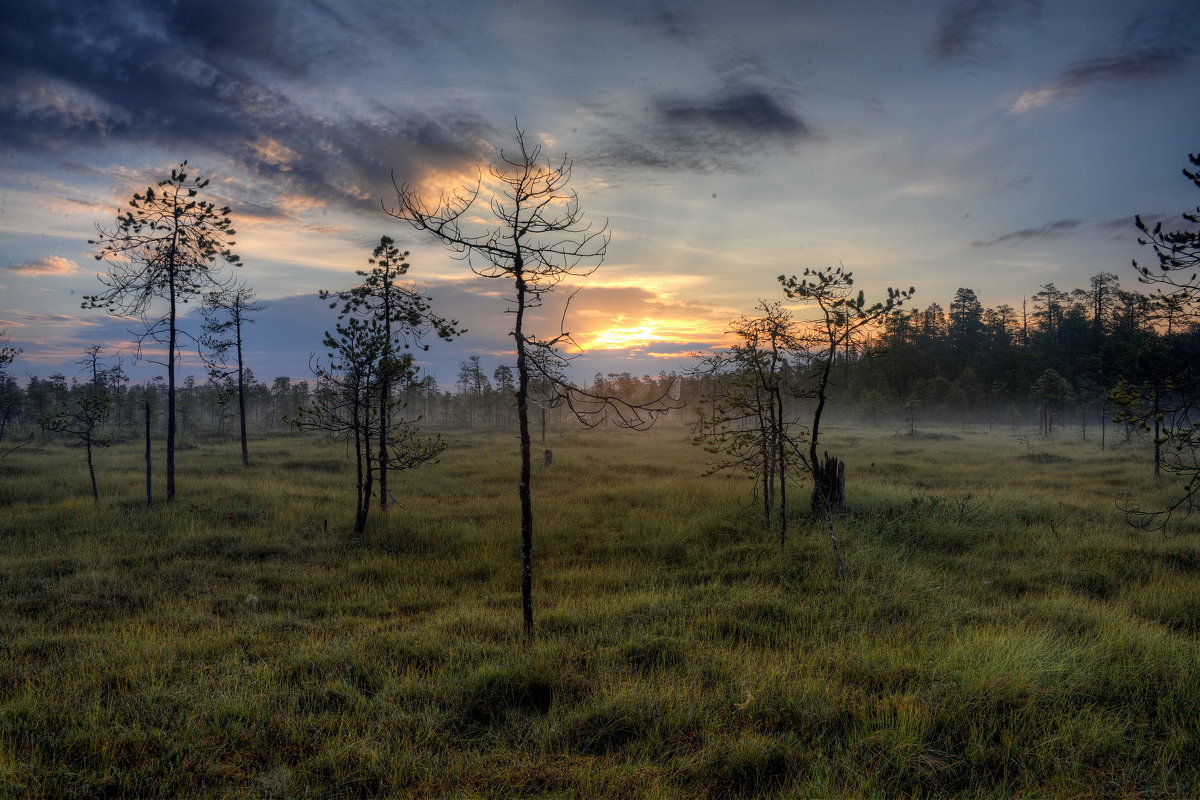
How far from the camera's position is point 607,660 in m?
5.98

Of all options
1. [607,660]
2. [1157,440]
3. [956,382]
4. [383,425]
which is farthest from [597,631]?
[956,382]

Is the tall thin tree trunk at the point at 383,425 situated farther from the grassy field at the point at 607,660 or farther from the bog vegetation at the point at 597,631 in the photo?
the grassy field at the point at 607,660

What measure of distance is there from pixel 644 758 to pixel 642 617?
3.22 metres

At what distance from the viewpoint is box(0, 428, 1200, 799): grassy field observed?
4.10m

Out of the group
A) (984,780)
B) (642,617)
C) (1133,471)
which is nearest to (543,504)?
(642,617)

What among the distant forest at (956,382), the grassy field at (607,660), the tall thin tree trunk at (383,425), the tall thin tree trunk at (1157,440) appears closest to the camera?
the grassy field at (607,660)

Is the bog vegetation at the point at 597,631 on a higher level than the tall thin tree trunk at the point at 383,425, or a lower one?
lower

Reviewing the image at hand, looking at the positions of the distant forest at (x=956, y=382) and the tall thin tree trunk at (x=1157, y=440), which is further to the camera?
the distant forest at (x=956, y=382)

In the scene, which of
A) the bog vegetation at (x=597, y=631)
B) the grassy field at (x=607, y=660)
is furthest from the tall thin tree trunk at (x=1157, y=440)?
the grassy field at (x=607, y=660)

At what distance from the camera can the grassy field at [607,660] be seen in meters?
4.10

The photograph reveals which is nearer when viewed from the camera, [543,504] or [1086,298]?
[543,504]

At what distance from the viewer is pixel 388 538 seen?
1319 cm

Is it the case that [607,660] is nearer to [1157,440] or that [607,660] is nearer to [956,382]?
[1157,440]

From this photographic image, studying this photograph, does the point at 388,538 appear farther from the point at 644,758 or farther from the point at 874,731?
the point at 874,731
